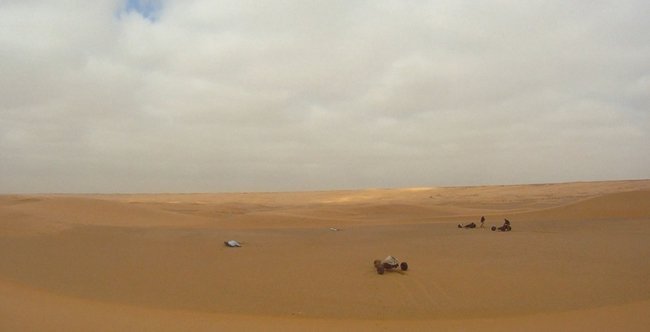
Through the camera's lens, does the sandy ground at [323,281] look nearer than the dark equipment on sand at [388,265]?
Yes

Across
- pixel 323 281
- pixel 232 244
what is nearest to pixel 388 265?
pixel 323 281

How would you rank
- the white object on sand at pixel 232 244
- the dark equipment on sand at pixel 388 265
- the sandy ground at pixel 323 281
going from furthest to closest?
1. the white object on sand at pixel 232 244
2. the dark equipment on sand at pixel 388 265
3. the sandy ground at pixel 323 281

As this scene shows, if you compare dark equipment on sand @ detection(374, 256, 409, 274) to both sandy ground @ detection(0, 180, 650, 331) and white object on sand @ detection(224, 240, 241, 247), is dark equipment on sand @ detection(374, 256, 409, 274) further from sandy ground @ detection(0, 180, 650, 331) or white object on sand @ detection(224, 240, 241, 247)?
white object on sand @ detection(224, 240, 241, 247)

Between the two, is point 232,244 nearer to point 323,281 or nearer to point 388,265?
point 323,281

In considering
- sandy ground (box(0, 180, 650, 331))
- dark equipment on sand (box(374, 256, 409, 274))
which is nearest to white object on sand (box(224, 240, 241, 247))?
sandy ground (box(0, 180, 650, 331))

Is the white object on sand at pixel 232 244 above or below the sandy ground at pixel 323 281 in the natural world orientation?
above

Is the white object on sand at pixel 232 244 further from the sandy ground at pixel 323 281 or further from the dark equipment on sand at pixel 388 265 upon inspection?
the dark equipment on sand at pixel 388 265

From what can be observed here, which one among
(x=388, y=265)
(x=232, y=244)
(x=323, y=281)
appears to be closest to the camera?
(x=323, y=281)

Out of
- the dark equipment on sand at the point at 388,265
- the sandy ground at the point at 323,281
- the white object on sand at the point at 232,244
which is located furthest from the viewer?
the white object on sand at the point at 232,244

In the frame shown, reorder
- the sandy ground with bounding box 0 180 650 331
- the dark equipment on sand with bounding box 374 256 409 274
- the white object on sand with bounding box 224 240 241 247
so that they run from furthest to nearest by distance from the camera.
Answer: the white object on sand with bounding box 224 240 241 247 → the dark equipment on sand with bounding box 374 256 409 274 → the sandy ground with bounding box 0 180 650 331

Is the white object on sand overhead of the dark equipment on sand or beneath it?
overhead

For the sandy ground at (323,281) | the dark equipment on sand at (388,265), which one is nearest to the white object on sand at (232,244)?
the sandy ground at (323,281)

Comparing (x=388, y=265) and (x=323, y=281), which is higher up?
(x=388, y=265)

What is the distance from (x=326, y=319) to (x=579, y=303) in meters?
2.92
